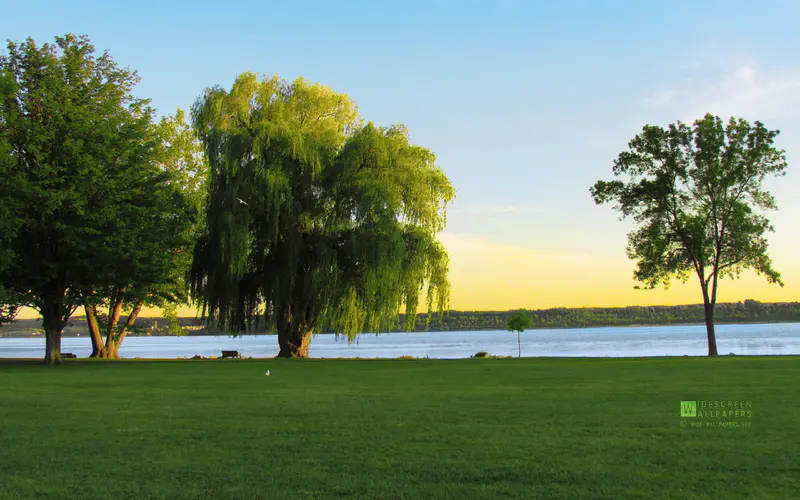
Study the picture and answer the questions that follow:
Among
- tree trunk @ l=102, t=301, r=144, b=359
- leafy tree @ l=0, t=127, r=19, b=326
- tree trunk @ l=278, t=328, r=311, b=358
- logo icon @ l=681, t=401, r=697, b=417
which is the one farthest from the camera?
tree trunk @ l=102, t=301, r=144, b=359

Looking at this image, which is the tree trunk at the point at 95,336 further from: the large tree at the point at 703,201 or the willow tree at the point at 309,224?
the large tree at the point at 703,201

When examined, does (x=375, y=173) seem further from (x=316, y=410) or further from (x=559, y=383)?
(x=316, y=410)

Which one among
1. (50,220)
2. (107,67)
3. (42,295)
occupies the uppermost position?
(107,67)

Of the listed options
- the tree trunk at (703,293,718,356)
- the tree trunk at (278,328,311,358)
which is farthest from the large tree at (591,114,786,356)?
the tree trunk at (278,328,311,358)

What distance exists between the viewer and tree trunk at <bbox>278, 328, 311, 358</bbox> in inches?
1403

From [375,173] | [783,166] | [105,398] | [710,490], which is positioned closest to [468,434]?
[710,490]

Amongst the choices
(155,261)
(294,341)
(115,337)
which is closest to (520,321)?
(294,341)

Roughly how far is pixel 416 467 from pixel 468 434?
2.15 m

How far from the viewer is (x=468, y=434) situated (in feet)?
29.8

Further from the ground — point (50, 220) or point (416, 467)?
point (50, 220)

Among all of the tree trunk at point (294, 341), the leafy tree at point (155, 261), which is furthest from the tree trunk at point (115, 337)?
the tree trunk at point (294, 341)

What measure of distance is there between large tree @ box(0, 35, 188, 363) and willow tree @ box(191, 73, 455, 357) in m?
3.23

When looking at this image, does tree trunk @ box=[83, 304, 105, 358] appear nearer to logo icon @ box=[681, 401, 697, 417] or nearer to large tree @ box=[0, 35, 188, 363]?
large tree @ box=[0, 35, 188, 363]

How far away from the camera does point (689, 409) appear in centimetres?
1106
